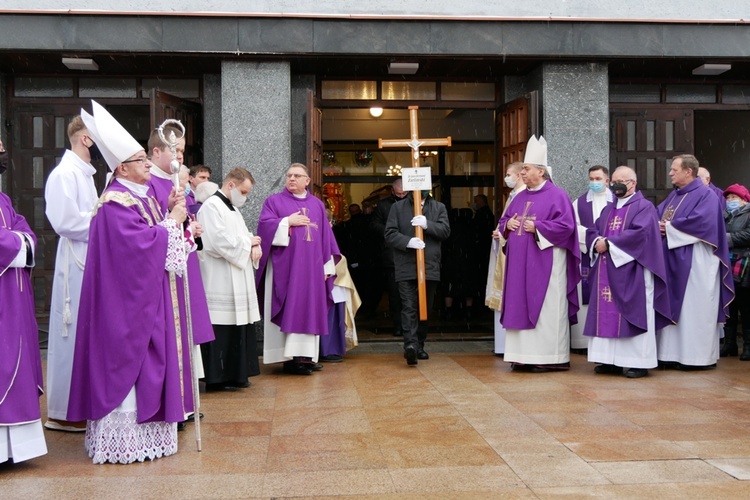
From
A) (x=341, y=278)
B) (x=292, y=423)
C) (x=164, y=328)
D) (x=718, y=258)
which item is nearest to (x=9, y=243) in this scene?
(x=164, y=328)

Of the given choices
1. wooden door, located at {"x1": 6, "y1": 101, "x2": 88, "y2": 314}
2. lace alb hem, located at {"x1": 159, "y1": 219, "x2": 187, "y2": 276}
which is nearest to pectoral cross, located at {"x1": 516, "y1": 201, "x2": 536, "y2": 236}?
lace alb hem, located at {"x1": 159, "y1": 219, "x2": 187, "y2": 276}

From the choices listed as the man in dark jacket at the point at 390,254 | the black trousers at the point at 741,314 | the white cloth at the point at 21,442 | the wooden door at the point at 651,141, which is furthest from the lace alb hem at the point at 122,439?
the wooden door at the point at 651,141

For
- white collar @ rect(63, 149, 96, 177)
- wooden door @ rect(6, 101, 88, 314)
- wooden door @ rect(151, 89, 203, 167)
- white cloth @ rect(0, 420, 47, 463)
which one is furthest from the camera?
wooden door @ rect(6, 101, 88, 314)

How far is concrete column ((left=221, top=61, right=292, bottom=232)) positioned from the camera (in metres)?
10.2

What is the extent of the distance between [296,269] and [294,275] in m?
0.06

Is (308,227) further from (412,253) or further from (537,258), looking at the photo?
(537,258)

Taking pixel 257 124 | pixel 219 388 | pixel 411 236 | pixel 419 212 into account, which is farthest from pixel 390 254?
pixel 219 388

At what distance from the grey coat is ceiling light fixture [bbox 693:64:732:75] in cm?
390

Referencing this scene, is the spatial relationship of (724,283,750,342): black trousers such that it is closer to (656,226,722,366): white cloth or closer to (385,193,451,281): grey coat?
(656,226,722,366): white cloth

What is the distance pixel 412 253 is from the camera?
30.4ft

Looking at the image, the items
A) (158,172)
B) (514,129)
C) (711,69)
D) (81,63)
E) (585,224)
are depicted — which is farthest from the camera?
(711,69)

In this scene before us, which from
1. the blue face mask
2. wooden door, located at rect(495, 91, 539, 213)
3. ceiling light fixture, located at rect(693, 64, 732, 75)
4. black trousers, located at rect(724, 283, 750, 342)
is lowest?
black trousers, located at rect(724, 283, 750, 342)

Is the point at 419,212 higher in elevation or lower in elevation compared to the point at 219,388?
higher

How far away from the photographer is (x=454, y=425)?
614cm
